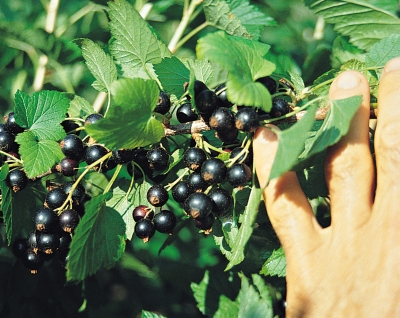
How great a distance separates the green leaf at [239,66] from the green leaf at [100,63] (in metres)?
0.44

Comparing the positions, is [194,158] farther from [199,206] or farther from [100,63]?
[100,63]

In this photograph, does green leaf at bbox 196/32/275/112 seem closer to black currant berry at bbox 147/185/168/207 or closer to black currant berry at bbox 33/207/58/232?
black currant berry at bbox 147/185/168/207

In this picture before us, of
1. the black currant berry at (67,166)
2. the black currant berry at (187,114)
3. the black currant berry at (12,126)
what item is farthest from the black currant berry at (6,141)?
the black currant berry at (187,114)

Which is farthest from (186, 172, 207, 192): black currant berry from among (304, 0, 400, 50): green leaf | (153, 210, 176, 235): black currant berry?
(304, 0, 400, 50): green leaf

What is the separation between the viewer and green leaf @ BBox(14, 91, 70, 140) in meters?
1.30

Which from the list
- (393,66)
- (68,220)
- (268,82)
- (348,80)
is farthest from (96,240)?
(393,66)

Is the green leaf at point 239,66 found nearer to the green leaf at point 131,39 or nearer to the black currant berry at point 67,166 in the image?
the green leaf at point 131,39

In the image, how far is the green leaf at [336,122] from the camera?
983 mm

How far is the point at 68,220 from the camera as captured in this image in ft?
4.02

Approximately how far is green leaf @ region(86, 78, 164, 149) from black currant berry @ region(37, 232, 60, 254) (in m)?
0.39

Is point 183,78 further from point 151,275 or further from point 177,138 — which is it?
point 151,275

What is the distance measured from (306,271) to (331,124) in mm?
378

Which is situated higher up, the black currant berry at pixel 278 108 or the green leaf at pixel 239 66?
the green leaf at pixel 239 66

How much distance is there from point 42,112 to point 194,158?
20.0 inches
